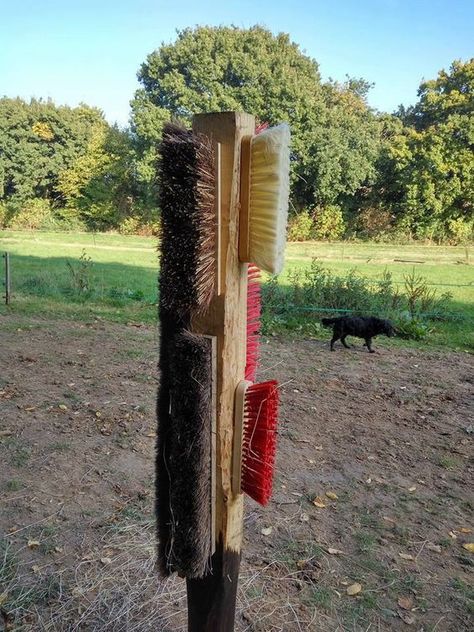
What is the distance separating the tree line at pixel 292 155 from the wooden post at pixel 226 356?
83.1 ft

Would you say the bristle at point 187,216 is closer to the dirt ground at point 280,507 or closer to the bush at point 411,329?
the dirt ground at point 280,507

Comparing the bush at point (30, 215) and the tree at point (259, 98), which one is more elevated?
the tree at point (259, 98)

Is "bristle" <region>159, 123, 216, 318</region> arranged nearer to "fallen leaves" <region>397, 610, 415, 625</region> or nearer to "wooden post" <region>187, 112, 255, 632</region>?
"wooden post" <region>187, 112, 255, 632</region>

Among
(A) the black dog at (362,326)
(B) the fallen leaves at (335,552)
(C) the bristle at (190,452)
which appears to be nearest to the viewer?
(C) the bristle at (190,452)

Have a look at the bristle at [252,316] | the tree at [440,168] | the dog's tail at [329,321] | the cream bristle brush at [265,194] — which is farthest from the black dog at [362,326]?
the tree at [440,168]

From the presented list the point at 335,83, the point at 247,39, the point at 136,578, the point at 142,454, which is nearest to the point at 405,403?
the point at 142,454

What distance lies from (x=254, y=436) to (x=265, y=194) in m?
0.75

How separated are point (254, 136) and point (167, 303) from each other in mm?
537

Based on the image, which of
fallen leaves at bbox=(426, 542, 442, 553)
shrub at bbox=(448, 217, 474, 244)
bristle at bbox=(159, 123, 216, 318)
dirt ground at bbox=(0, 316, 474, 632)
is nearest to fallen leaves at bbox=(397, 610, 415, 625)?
dirt ground at bbox=(0, 316, 474, 632)

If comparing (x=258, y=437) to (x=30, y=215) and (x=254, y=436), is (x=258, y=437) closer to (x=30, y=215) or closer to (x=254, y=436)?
(x=254, y=436)

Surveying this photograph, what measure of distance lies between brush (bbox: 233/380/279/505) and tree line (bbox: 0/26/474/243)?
2535 cm

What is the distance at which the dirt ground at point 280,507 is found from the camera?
2465 millimetres

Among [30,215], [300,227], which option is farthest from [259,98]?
[30,215]

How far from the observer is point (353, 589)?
8.62ft
